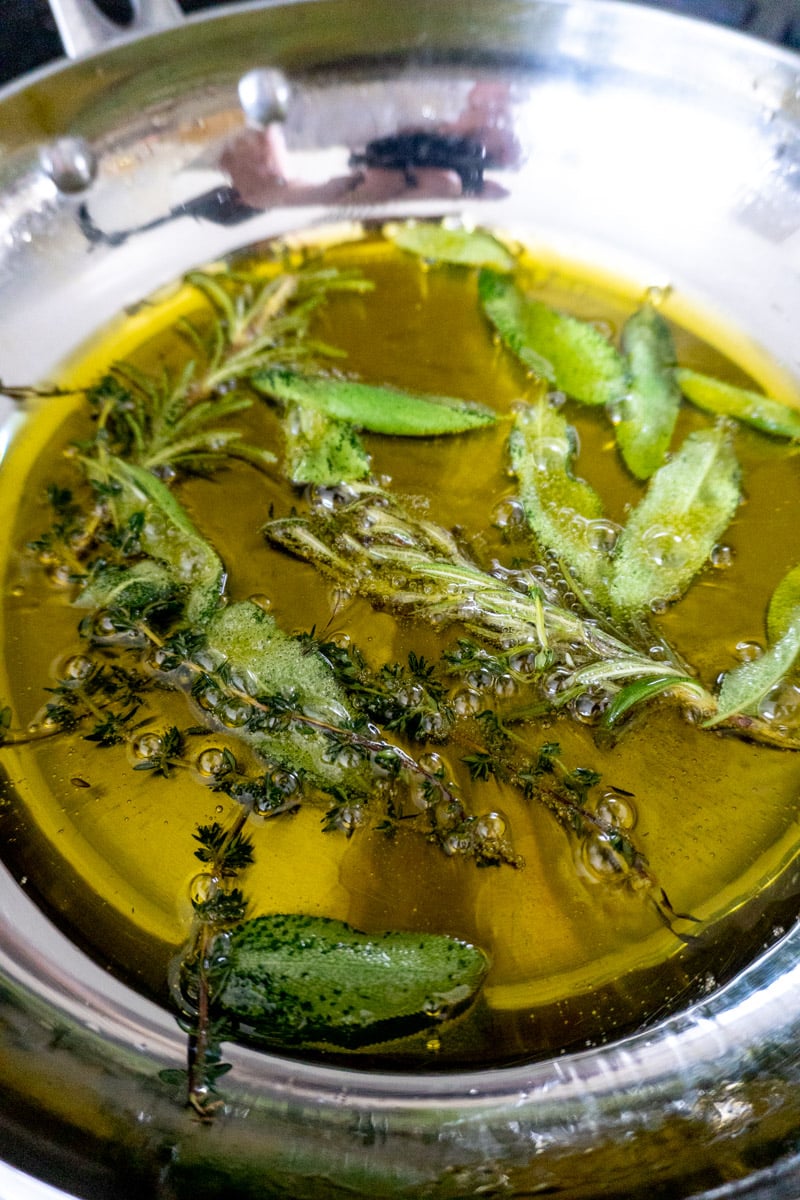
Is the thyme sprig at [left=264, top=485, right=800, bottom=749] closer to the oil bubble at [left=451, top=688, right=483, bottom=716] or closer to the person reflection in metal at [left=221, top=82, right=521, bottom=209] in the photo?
the oil bubble at [left=451, top=688, right=483, bottom=716]

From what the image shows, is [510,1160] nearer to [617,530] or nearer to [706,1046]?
[706,1046]

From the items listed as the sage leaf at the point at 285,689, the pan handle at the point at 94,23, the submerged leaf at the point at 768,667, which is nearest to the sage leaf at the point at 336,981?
the sage leaf at the point at 285,689

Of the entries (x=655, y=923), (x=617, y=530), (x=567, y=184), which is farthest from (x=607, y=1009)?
(x=567, y=184)

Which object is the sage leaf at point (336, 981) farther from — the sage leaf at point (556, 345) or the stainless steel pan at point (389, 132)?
the stainless steel pan at point (389, 132)

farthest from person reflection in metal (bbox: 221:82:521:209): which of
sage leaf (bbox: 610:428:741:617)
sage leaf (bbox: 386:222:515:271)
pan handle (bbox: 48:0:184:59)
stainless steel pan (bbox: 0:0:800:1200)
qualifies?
sage leaf (bbox: 610:428:741:617)

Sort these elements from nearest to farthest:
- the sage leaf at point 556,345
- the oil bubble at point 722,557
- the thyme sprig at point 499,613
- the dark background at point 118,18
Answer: the thyme sprig at point 499,613 < the oil bubble at point 722,557 < the sage leaf at point 556,345 < the dark background at point 118,18
